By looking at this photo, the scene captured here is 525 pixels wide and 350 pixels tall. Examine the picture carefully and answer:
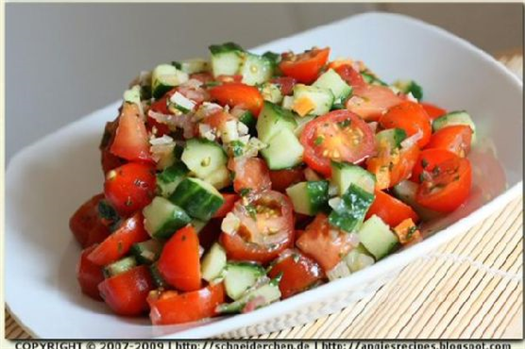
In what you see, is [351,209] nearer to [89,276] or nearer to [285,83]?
[285,83]

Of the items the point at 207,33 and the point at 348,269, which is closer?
the point at 348,269

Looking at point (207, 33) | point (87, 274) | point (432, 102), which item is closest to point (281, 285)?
point (87, 274)

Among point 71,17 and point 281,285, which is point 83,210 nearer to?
point 281,285

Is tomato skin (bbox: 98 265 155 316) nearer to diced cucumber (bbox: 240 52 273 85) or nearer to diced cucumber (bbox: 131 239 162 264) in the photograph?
diced cucumber (bbox: 131 239 162 264)

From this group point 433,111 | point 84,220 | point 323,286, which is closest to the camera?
point 323,286

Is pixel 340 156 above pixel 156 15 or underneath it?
above

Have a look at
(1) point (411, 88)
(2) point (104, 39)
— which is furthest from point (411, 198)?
(2) point (104, 39)

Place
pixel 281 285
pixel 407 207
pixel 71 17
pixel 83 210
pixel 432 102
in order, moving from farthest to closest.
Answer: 1. pixel 71 17
2. pixel 432 102
3. pixel 83 210
4. pixel 407 207
5. pixel 281 285
